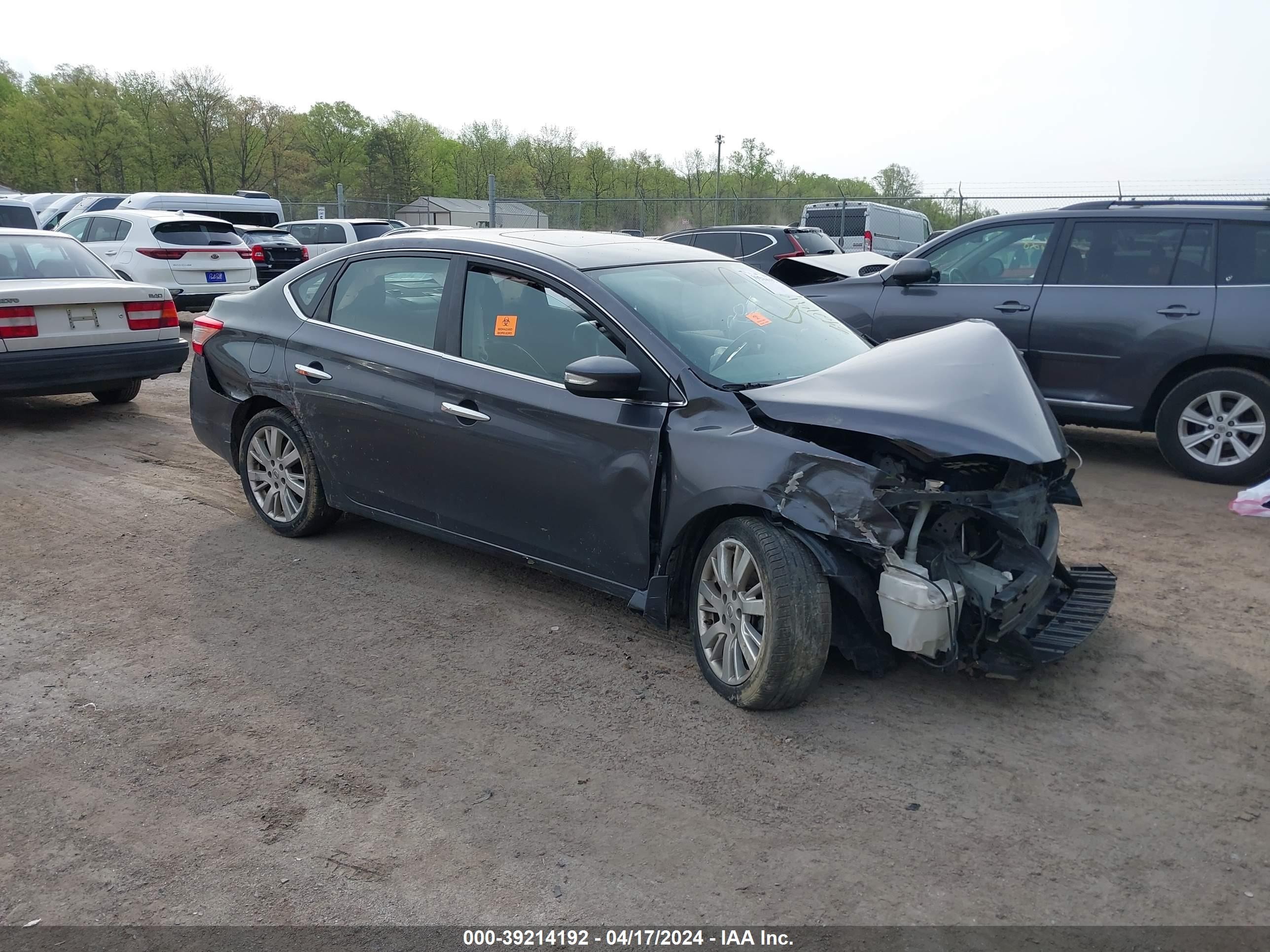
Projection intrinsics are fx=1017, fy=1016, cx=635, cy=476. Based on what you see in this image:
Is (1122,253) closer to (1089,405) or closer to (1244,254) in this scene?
(1244,254)

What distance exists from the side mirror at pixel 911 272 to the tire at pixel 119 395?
269 inches

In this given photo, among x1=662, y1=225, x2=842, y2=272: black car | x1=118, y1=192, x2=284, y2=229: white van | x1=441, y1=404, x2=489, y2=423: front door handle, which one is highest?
Result: x1=118, y1=192, x2=284, y2=229: white van

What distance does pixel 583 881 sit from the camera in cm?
293

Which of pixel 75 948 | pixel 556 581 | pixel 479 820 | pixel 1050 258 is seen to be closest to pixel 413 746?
pixel 479 820

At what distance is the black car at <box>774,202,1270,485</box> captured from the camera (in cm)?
700

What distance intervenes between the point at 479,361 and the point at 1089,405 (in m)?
4.88

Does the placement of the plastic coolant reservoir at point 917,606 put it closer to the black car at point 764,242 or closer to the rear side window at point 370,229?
the black car at point 764,242

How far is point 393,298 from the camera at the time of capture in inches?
205

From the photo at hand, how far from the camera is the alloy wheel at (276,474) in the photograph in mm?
5652

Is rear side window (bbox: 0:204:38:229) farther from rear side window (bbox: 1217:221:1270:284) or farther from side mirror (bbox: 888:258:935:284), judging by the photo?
rear side window (bbox: 1217:221:1270:284)

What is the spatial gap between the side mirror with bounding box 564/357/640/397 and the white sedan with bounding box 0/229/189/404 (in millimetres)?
6083

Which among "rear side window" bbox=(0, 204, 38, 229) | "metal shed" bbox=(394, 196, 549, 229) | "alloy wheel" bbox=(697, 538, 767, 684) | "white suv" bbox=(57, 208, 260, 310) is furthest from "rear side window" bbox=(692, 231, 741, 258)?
"metal shed" bbox=(394, 196, 549, 229)

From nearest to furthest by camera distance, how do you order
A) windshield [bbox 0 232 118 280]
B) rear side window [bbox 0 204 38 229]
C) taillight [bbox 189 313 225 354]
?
taillight [bbox 189 313 225 354]
windshield [bbox 0 232 118 280]
rear side window [bbox 0 204 38 229]

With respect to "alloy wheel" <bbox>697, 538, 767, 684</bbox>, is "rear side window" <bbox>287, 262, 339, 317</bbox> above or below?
above
